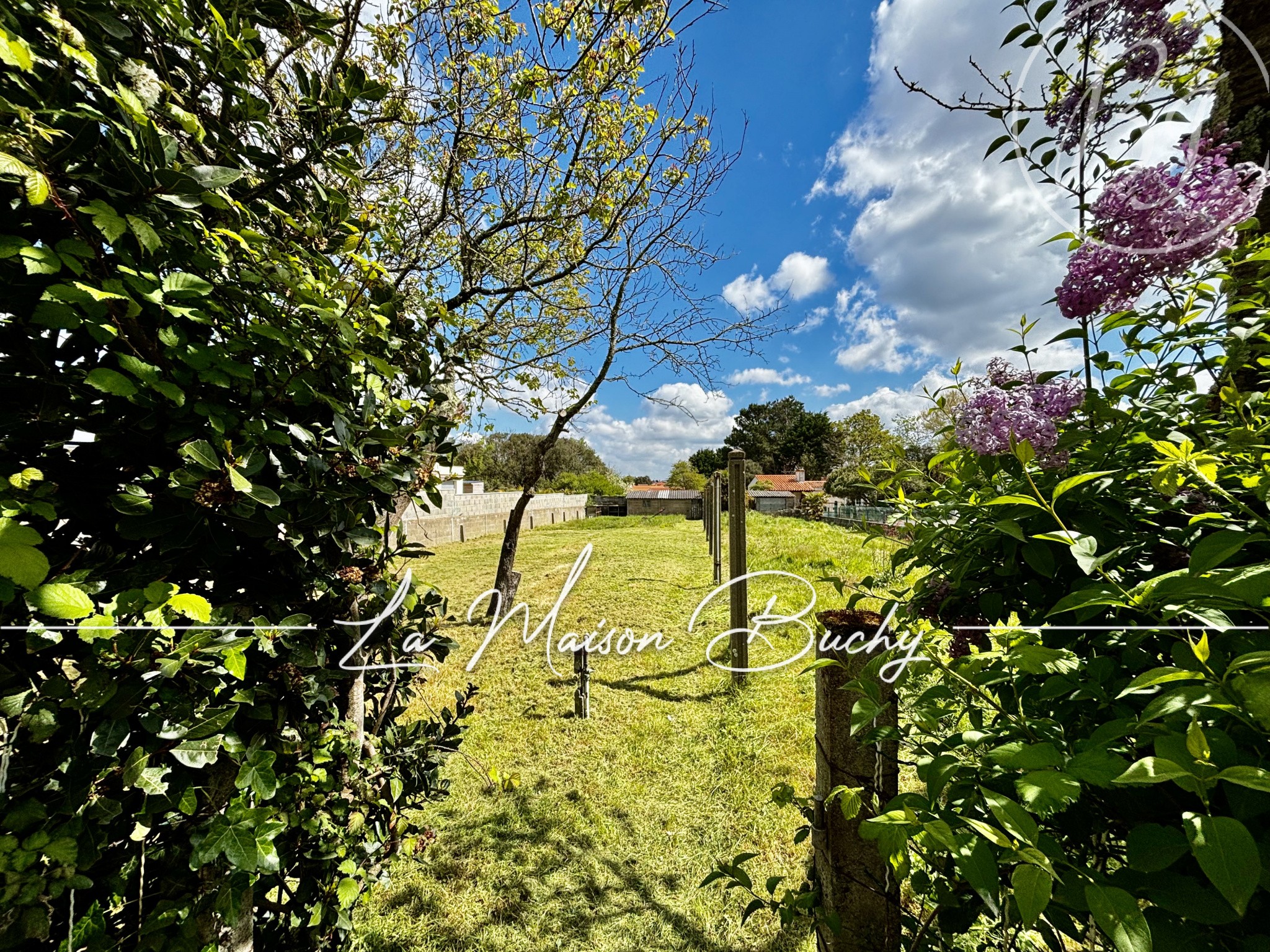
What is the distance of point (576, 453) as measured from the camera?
44.2 meters

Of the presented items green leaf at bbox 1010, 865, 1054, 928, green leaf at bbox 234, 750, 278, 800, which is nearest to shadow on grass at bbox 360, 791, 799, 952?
green leaf at bbox 234, 750, 278, 800

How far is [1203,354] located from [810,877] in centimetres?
182

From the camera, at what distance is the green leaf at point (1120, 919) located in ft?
1.60

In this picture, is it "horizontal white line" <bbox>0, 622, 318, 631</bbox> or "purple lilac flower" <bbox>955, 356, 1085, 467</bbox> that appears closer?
"horizontal white line" <bbox>0, 622, 318, 631</bbox>

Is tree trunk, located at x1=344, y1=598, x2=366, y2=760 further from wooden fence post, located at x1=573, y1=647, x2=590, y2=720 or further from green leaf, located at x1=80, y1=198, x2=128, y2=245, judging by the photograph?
wooden fence post, located at x1=573, y1=647, x2=590, y2=720

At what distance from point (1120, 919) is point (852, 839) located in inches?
39.3

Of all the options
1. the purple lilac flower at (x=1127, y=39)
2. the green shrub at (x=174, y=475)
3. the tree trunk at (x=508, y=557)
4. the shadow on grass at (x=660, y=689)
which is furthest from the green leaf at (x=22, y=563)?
the tree trunk at (x=508, y=557)

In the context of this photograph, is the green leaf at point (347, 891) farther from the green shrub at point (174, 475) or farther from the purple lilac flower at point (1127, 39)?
the purple lilac flower at point (1127, 39)

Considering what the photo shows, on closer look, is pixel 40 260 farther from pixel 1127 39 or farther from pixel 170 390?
pixel 1127 39

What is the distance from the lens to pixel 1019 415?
3.29 feet

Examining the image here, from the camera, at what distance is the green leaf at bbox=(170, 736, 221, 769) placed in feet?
2.74

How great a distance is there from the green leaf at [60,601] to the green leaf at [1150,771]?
4.25 ft

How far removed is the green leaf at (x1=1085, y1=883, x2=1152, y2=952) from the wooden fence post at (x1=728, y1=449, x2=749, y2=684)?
3.41m

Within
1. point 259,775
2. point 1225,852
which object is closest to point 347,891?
point 259,775
